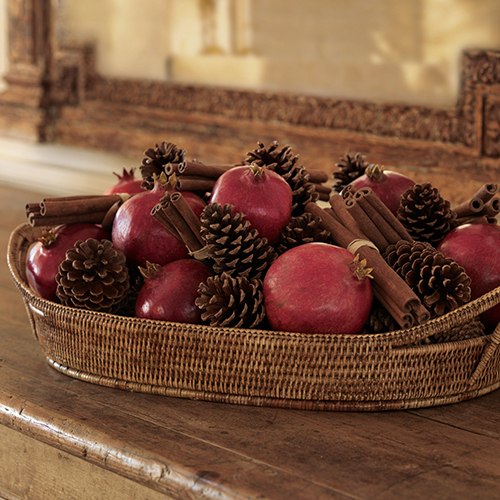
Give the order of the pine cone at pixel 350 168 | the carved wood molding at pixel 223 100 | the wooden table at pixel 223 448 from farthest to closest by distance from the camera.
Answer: the carved wood molding at pixel 223 100 < the pine cone at pixel 350 168 < the wooden table at pixel 223 448

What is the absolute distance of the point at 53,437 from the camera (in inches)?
24.7

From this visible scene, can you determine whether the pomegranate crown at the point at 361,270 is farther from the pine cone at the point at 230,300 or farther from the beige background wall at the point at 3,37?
the beige background wall at the point at 3,37

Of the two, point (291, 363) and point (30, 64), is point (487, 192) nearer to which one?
point (291, 363)

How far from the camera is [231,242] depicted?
0.65 metres

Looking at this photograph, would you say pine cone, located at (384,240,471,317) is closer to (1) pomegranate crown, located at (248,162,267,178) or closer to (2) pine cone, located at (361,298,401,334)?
(2) pine cone, located at (361,298,401,334)

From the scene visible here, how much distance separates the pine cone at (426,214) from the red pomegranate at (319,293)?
0.12 meters

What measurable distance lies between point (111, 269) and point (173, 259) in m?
0.06

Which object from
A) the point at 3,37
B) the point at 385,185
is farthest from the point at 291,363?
the point at 3,37

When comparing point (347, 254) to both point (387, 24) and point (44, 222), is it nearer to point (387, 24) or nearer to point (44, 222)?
point (44, 222)

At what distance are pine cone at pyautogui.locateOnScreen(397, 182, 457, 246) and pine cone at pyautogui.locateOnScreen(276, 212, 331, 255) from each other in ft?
0.30

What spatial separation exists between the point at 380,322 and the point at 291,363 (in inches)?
3.5

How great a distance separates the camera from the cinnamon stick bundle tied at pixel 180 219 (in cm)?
67

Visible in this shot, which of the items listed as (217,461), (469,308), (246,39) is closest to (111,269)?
(217,461)

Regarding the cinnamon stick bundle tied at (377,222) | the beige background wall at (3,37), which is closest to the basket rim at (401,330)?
the cinnamon stick bundle tied at (377,222)
